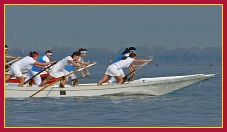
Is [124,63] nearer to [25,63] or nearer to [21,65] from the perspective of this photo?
[25,63]

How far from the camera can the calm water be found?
66.8ft

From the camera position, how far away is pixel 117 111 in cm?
2330

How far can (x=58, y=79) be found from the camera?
2814 centimetres

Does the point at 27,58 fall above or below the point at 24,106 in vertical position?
above

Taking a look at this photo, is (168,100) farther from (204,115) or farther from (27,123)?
(27,123)

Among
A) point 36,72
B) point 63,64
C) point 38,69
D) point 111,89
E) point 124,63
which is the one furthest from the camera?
point 38,69

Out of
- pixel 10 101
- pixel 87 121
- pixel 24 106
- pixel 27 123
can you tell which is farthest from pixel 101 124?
pixel 10 101

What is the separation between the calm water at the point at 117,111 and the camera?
2036 centimetres

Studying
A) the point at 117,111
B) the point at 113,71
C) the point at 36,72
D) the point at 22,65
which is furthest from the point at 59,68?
the point at 117,111

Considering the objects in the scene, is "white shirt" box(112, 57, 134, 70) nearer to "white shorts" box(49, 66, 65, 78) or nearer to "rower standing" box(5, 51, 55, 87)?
"white shorts" box(49, 66, 65, 78)

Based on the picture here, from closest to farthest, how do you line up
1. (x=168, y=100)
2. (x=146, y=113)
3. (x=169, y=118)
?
(x=169, y=118), (x=146, y=113), (x=168, y=100)

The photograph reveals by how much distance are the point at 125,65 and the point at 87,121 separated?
309 inches

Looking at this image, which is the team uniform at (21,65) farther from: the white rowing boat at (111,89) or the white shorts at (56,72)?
the white shorts at (56,72)

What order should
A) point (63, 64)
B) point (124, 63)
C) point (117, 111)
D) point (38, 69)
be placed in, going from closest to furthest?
point (117, 111), point (124, 63), point (63, 64), point (38, 69)
